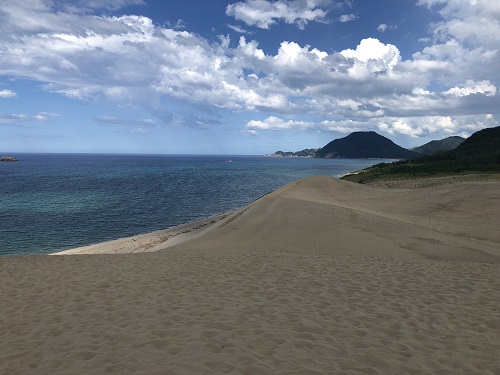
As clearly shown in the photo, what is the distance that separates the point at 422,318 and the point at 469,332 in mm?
975

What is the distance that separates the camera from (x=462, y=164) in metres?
55.5

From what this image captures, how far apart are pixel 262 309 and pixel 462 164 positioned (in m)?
59.7

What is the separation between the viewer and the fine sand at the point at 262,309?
589cm

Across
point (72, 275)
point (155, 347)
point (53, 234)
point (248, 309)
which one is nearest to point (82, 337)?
point (155, 347)

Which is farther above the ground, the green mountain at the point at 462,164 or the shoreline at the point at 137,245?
the green mountain at the point at 462,164

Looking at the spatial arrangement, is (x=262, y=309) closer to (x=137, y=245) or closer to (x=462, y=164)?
(x=137, y=245)

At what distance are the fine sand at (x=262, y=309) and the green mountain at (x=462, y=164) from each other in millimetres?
39862

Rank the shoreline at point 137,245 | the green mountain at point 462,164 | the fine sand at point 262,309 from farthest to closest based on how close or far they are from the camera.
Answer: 1. the green mountain at point 462,164
2. the shoreline at point 137,245
3. the fine sand at point 262,309

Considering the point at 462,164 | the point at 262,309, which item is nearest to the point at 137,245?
the point at 262,309

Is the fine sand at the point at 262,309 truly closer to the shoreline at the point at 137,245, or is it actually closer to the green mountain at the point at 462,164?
the shoreline at the point at 137,245

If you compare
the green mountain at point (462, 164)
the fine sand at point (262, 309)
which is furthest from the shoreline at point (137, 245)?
the green mountain at point (462, 164)

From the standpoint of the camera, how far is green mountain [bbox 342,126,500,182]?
170 feet

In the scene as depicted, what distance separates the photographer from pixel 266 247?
17.1m

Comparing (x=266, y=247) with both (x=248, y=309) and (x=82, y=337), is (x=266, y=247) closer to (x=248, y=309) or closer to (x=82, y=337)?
(x=248, y=309)
